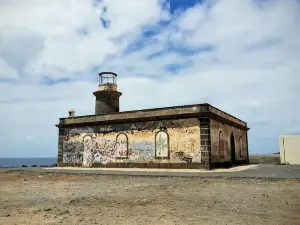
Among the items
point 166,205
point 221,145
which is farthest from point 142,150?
point 166,205

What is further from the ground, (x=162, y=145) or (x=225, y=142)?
(x=225, y=142)

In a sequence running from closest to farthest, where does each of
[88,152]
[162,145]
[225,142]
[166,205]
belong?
[166,205]
[162,145]
[225,142]
[88,152]

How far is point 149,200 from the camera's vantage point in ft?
25.0

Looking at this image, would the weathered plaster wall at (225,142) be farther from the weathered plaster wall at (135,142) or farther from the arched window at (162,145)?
the arched window at (162,145)

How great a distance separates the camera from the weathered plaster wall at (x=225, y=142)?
1889 centimetres

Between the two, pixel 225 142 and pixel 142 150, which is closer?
pixel 142 150

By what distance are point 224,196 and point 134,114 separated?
13.6 m

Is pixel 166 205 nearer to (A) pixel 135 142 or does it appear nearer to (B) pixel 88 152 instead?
(A) pixel 135 142

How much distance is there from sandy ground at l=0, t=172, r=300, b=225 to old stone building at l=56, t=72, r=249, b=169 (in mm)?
8138

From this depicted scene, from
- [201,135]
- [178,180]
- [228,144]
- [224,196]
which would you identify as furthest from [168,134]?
[224,196]

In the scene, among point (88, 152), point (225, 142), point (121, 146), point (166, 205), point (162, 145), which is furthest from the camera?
point (88, 152)

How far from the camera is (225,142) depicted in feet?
70.2

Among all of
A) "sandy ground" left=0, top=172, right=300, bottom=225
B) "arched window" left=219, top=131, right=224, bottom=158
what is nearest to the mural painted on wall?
"arched window" left=219, top=131, right=224, bottom=158

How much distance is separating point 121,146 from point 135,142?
130cm
